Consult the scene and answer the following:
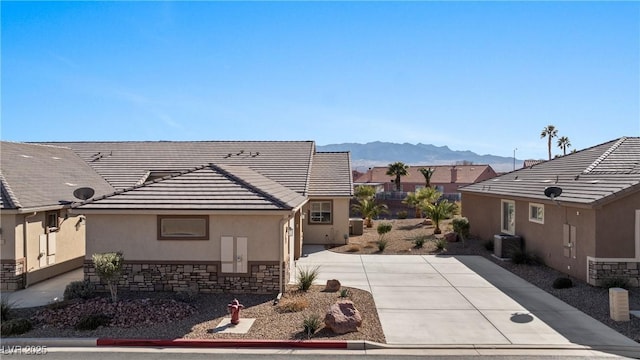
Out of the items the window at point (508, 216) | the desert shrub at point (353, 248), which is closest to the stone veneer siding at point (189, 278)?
the desert shrub at point (353, 248)

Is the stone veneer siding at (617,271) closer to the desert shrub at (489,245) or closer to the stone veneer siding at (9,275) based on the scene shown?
the desert shrub at (489,245)

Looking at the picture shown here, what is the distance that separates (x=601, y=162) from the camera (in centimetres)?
1778

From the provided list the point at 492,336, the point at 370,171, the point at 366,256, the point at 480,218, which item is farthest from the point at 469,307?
the point at 370,171

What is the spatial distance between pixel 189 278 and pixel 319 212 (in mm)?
11279

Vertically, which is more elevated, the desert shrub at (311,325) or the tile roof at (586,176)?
the tile roof at (586,176)

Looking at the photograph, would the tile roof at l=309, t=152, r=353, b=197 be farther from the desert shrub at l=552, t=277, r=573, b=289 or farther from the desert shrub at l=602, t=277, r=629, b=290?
the desert shrub at l=602, t=277, r=629, b=290

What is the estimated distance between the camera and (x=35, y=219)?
14539 mm

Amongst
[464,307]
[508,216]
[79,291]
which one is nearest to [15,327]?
[79,291]

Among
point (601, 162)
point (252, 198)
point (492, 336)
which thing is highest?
point (601, 162)

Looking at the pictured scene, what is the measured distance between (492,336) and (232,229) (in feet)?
23.5

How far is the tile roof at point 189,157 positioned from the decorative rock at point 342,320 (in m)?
11.4

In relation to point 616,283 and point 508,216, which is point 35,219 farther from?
point 508,216

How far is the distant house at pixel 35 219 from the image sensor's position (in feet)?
44.8

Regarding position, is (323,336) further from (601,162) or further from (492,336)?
(601,162)
